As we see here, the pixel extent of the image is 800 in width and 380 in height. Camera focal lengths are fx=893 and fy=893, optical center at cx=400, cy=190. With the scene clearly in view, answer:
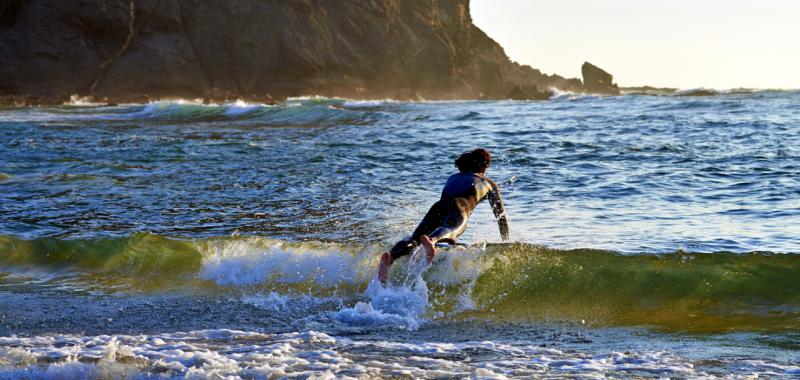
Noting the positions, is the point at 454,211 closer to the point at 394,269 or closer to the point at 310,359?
the point at 394,269

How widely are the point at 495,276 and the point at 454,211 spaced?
737mm

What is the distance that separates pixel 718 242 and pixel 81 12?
58637 mm

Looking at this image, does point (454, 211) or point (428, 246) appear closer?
point (428, 246)

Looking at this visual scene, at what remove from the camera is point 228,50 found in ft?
216

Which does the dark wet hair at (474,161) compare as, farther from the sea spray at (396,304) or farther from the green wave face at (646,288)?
the sea spray at (396,304)

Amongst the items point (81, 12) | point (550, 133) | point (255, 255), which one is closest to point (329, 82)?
point (81, 12)

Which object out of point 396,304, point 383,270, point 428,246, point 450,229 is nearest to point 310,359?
point 396,304

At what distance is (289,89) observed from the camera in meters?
64.9

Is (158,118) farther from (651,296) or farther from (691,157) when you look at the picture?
(651,296)

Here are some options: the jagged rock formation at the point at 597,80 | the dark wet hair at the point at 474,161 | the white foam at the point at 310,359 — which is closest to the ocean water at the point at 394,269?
the white foam at the point at 310,359

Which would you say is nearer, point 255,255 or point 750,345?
point 750,345

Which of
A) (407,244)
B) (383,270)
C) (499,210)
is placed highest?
(499,210)

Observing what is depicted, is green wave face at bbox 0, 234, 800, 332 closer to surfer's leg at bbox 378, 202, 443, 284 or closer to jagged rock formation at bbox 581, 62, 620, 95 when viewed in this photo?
surfer's leg at bbox 378, 202, 443, 284

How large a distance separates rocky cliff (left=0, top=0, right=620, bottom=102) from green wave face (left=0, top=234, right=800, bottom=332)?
46.9 metres
